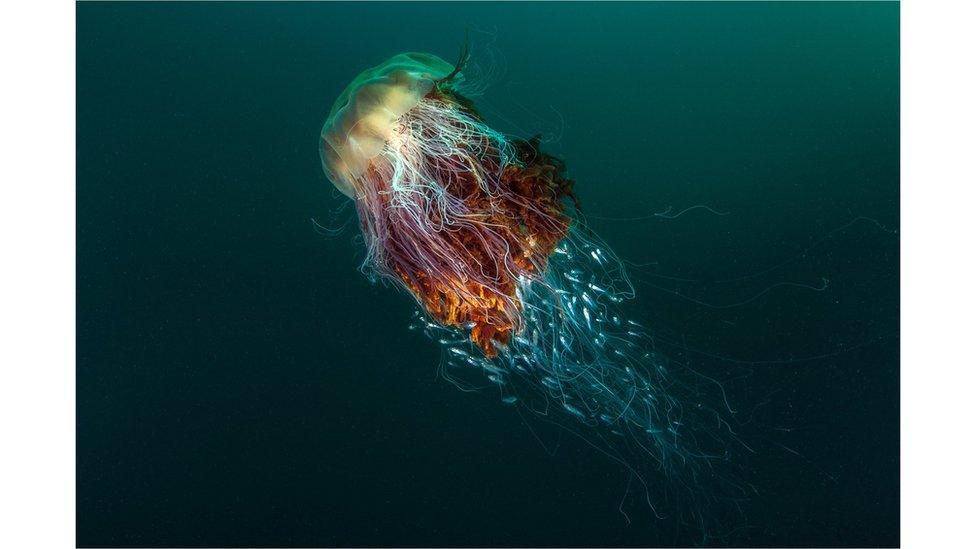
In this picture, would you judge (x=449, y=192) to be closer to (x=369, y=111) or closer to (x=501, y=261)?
(x=501, y=261)

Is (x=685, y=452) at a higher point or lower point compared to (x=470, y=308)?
lower

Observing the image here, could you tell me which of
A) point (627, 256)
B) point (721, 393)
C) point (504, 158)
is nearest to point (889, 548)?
point (721, 393)

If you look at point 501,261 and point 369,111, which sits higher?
point 369,111

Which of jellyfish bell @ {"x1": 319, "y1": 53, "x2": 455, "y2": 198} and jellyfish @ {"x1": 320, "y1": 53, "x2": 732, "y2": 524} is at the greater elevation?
jellyfish bell @ {"x1": 319, "y1": 53, "x2": 455, "y2": 198}

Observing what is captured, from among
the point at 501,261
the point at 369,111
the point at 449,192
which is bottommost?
the point at 501,261

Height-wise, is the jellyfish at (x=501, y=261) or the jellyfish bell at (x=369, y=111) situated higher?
the jellyfish bell at (x=369, y=111)

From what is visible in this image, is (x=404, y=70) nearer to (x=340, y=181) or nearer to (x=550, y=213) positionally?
(x=340, y=181)

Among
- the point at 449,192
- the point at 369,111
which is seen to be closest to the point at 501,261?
the point at 449,192

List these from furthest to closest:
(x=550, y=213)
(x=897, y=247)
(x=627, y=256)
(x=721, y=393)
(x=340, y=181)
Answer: (x=897, y=247), (x=627, y=256), (x=721, y=393), (x=340, y=181), (x=550, y=213)
